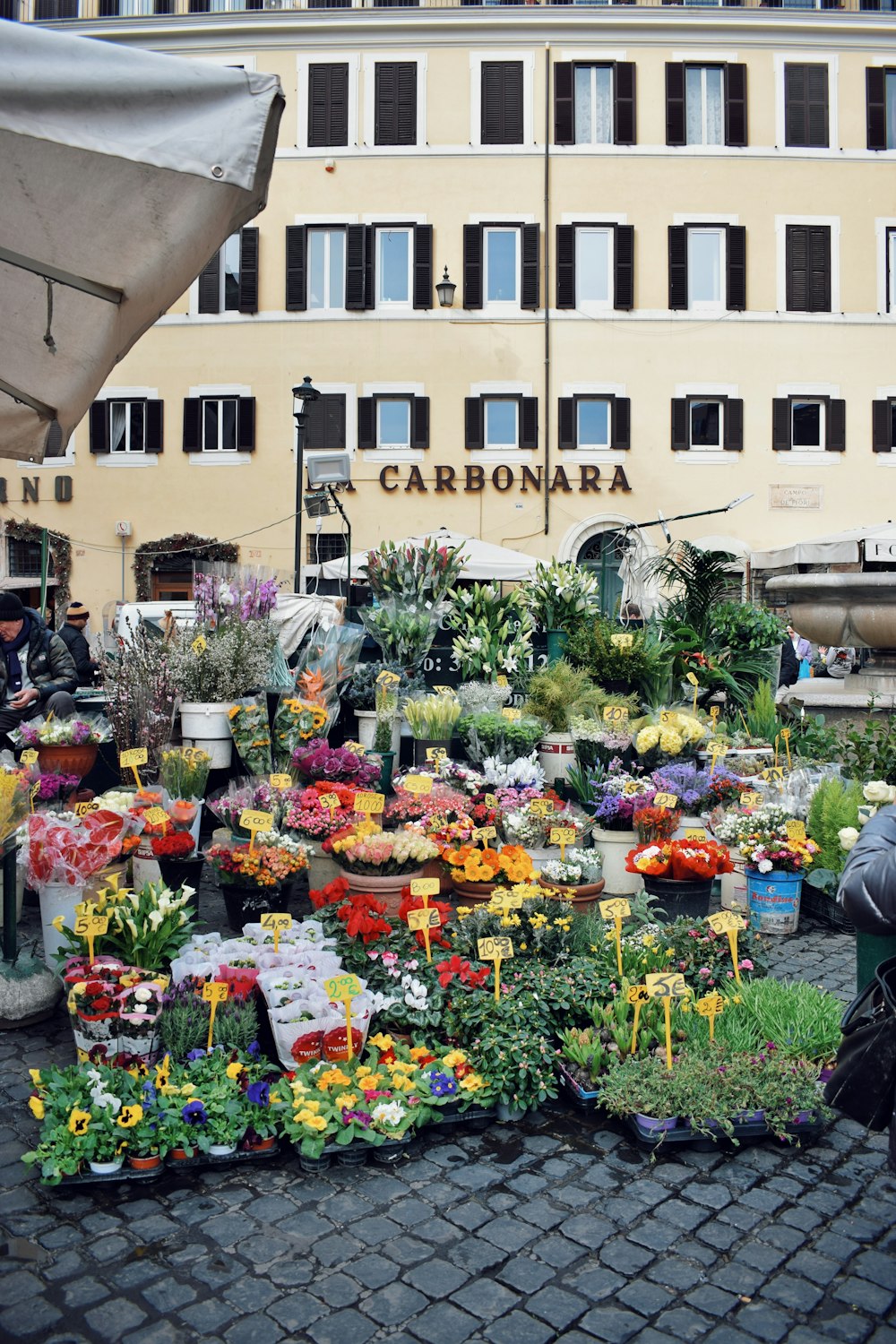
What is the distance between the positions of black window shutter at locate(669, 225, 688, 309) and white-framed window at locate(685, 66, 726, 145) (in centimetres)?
195

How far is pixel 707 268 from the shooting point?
1978 cm

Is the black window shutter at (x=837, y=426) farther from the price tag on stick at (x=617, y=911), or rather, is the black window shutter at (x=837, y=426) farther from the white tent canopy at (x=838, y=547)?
the price tag on stick at (x=617, y=911)

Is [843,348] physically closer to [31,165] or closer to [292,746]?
[292,746]

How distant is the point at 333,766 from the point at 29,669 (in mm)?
2413

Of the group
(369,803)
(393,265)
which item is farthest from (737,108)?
(369,803)

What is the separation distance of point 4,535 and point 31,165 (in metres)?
19.6

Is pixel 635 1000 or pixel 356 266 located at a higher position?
pixel 356 266

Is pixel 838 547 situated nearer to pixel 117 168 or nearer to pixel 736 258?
pixel 736 258

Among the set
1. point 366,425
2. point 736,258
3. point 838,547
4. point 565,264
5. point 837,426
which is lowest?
point 838,547

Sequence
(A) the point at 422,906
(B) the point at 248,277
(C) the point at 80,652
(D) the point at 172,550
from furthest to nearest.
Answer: (B) the point at 248,277 < (D) the point at 172,550 < (C) the point at 80,652 < (A) the point at 422,906

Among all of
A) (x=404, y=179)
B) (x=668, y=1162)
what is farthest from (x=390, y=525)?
(x=668, y=1162)

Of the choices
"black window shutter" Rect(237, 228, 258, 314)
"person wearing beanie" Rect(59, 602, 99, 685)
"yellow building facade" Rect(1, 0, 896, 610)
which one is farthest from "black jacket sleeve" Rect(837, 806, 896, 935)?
"black window shutter" Rect(237, 228, 258, 314)

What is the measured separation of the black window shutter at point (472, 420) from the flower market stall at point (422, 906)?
39.4 feet

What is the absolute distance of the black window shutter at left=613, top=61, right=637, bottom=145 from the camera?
19578mm
